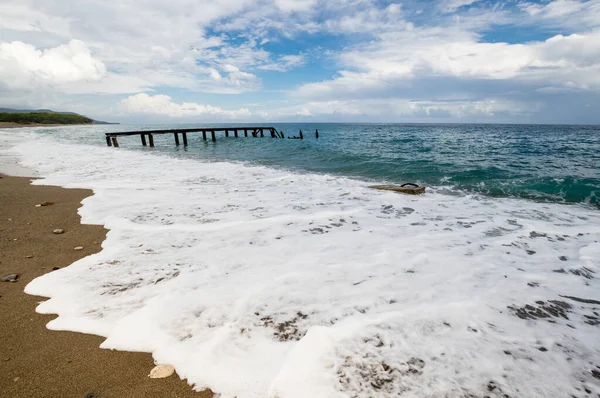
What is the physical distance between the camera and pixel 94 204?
7.43m

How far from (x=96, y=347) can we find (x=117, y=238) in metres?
2.93

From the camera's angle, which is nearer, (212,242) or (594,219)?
(212,242)

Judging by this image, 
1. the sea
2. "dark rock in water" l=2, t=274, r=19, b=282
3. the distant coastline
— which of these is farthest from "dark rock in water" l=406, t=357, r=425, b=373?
the distant coastline

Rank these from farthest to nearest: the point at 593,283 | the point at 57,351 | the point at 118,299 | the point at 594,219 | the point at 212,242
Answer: the point at 594,219, the point at 212,242, the point at 593,283, the point at 118,299, the point at 57,351

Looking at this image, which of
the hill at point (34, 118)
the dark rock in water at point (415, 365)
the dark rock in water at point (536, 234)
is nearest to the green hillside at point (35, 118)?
the hill at point (34, 118)

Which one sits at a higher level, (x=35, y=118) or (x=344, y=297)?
(x=35, y=118)

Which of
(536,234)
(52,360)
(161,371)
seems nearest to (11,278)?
(52,360)

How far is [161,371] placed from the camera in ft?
7.80

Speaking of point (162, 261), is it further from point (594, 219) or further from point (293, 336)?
point (594, 219)

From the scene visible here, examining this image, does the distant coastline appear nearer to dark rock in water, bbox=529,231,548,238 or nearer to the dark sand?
the dark sand

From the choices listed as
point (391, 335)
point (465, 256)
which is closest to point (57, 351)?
point (391, 335)

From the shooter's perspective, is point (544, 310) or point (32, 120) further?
point (32, 120)

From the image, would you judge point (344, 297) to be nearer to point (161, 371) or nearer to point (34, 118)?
point (161, 371)

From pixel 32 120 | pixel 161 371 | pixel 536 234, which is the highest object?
pixel 32 120
